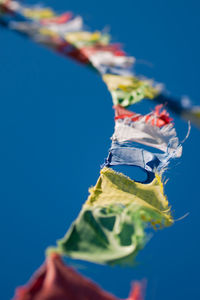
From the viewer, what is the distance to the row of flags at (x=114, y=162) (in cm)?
194

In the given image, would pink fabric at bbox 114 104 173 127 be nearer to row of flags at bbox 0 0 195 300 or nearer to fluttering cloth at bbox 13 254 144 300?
row of flags at bbox 0 0 195 300

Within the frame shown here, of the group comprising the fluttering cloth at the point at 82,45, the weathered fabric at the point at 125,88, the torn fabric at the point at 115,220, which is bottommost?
the torn fabric at the point at 115,220

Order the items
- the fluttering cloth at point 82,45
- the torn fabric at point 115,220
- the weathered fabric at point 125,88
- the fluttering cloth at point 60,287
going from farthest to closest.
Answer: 1. the weathered fabric at point 125,88
2. the fluttering cloth at point 82,45
3. the torn fabric at point 115,220
4. the fluttering cloth at point 60,287

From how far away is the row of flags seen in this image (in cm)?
194

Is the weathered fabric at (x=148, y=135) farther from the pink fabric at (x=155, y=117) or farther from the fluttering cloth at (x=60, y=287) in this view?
the fluttering cloth at (x=60, y=287)

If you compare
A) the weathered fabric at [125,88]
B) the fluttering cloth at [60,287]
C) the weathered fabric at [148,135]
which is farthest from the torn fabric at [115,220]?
the weathered fabric at [125,88]

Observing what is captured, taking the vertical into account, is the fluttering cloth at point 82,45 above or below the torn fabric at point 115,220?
above

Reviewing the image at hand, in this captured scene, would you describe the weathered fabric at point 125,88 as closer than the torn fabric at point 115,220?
No

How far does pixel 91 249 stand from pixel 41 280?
382mm

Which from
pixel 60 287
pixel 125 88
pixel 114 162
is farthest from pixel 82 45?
pixel 60 287

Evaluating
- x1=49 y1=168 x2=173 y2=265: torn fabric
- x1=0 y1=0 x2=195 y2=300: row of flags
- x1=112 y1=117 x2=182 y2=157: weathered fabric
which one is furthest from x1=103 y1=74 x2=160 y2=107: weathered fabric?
x1=49 y1=168 x2=173 y2=265: torn fabric

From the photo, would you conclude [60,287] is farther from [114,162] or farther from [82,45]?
[82,45]

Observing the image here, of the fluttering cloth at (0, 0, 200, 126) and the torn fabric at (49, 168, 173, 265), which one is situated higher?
the fluttering cloth at (0, 0, 200, 126)

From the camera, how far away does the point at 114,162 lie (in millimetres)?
3066
